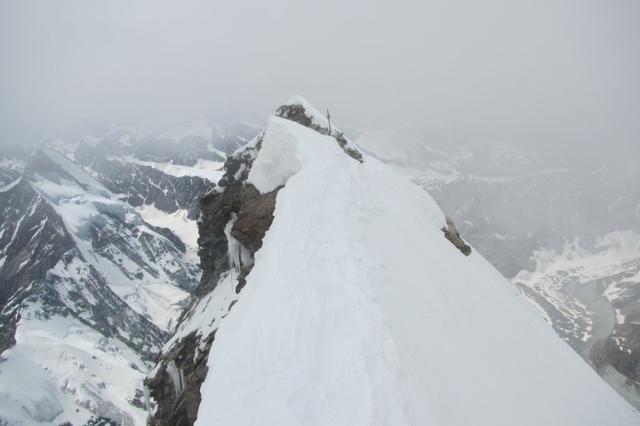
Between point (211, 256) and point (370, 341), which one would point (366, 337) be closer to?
point (370, 341)

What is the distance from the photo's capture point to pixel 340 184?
19781 mm

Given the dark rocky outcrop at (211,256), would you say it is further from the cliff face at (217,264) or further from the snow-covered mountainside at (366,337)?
the snow-covered mountainside at (366,337)

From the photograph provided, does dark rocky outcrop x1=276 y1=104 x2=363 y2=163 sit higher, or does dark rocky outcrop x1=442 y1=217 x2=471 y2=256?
dark rocky outcrop x1=276 y1=104 x2=363 y2=163

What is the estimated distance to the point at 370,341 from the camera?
33.5ft

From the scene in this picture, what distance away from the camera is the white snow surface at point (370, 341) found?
31.2ft

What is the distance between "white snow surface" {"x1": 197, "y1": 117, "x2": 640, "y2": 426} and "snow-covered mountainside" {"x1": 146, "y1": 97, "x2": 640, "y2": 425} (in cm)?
4

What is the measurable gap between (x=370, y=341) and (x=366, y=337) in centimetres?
16

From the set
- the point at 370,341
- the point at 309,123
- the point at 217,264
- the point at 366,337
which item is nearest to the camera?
the point at 370,341

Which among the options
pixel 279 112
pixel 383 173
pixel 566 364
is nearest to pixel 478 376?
pixel 566 364

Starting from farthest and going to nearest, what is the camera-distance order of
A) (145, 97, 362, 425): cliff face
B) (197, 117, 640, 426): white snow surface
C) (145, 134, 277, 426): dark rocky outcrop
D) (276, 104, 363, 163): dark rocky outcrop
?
1. (276, 104, 363, 163): dark rocky outcrop
2. (145, 97, 362, 425): cliff face
3. (145, 134, 277, 426): dark rocky outcrop
4. (197, 117, 640, 426): white snow surface

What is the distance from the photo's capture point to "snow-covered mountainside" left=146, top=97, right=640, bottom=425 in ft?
31.4

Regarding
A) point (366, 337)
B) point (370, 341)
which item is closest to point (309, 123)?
point (366, 337)

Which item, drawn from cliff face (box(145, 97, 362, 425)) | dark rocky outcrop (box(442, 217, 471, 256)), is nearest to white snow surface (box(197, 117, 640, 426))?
cliff face (box(145, 97, 362, 425))

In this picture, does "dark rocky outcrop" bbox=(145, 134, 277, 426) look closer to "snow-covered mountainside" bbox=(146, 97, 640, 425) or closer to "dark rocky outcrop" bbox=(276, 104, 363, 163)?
"snow-covered mountainside" bbox=(146, 97, 640, 425)
